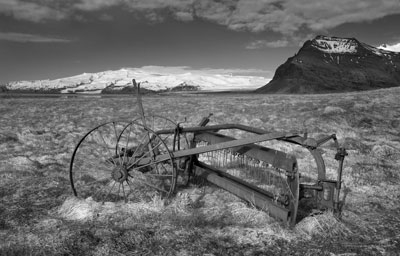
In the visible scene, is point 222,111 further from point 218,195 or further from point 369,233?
point 369,233

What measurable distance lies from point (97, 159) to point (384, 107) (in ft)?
62.7

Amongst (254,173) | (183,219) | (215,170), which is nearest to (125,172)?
(183,219)

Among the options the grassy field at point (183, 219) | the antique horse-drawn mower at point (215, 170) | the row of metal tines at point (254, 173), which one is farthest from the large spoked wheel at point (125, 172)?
the row of metal tines at point (254, 173)

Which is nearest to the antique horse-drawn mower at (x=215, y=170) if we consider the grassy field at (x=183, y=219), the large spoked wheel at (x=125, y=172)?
the large spoked wheel at (x=125, y=172)

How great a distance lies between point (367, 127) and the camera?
53.9ft

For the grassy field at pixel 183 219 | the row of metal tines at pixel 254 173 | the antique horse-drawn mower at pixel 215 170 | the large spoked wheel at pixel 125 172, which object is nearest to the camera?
the grassy field at pixel 183 219

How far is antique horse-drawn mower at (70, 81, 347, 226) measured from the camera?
21.0 feet

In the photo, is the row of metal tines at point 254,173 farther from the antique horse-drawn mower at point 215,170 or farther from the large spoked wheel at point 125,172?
the large spoked wheel at point 125,172

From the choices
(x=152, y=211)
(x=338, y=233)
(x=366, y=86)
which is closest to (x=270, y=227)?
(x=338, y=233)

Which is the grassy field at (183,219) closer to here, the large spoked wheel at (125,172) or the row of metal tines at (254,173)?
the large spoked wheel at (125,172)

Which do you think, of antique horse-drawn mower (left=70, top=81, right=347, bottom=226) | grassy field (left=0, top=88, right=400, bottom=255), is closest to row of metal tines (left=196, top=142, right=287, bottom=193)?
antique horse-drawn mower (left=70, top=81, right=347, bottom=226)

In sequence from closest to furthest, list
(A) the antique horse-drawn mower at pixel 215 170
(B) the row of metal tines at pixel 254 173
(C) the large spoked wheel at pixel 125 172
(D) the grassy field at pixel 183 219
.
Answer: (D) the grassy field at pixel 183 219 < (A) the antique horse-drawn mower at pixel 215 170 < (C) the large spoked wheel at pixel 125 172 < (B) the row of metal tines at pixel 254 173

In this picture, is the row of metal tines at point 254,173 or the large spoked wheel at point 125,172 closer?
the large spoked wheel at point 125,172

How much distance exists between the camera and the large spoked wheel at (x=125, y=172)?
756 centimetres
